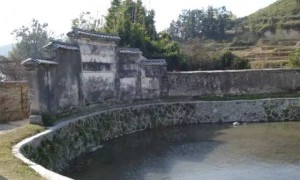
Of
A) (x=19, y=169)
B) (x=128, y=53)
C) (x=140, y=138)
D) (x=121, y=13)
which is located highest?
(x=121, y=13)

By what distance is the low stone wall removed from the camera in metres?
15.3

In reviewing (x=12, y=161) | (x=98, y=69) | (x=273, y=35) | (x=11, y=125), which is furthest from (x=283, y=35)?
(x=12, y=161)

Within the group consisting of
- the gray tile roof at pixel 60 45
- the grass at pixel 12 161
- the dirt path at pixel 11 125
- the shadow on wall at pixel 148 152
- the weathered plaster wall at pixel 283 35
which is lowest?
the shadow on wall at pixel 148 152

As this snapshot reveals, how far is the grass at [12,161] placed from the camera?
769 centimetres

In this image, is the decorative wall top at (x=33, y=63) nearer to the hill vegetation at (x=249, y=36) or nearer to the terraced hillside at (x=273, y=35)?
the hill vegetation at (x=249, y=36)

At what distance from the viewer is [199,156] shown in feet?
44.2

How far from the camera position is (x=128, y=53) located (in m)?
20.5

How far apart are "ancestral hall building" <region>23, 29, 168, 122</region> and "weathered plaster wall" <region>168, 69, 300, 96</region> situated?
0.93 meters

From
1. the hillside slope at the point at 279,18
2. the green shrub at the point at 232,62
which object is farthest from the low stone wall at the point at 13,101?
the hillside slope at the point at 279,18

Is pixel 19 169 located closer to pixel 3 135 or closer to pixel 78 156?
pixel 3 135

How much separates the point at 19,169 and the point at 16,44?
4588 cm

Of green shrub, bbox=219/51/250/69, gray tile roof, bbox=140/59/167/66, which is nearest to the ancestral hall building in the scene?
gray tile roof, bbox=140/59/167/66

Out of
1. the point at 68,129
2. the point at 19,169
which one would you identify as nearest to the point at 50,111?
the point at 68,129

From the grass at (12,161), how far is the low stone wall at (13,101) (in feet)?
12.2
